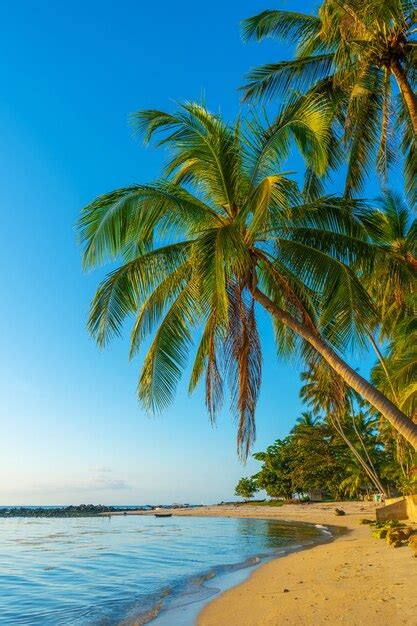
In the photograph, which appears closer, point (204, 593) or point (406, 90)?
point (406, 90)

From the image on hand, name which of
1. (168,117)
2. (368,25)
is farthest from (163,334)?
(368,25)

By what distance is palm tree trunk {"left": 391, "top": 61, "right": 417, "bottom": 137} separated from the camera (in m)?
8.67

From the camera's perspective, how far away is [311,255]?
28.0 ft

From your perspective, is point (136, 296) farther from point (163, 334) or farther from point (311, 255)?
point (311, 255)

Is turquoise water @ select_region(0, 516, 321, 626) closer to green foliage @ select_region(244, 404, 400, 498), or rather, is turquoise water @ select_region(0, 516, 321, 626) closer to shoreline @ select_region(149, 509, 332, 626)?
shoreline @ select_region(149, 509, 332, 626)

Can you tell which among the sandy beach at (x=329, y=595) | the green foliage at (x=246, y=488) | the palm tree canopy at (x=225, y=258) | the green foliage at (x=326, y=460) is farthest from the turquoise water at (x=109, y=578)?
the green foliage at (x=246, y=488)

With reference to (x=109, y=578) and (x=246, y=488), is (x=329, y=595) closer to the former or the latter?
(x=109, y=578)

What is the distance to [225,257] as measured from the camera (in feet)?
25.3

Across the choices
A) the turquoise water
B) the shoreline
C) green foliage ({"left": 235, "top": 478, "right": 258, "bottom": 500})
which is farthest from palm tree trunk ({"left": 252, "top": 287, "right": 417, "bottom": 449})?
green foliage ({"left": 235, "top": 478, "right": 258, "bottom": 500})

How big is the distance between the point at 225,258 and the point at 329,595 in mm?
5731

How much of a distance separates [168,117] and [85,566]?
17167mm

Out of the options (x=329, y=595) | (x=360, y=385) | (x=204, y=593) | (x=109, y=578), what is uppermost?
(x=360, y=385)

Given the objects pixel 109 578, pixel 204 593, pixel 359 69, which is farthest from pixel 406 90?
pixel 109 578

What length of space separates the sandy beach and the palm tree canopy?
2613 millimetres
